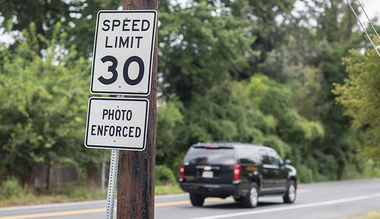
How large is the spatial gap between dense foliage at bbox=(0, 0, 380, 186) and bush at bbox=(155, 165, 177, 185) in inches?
3.3

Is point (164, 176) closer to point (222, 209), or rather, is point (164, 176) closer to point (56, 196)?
point (56, 196)

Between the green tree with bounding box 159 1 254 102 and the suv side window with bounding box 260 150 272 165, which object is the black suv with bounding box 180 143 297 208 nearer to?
the suv side window with bounding box 260 150 272 165

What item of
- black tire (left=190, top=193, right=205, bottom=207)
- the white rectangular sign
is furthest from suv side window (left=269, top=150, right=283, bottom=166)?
the white rectangular sign

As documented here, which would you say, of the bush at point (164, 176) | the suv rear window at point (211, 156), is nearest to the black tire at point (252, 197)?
the suv rear window at point (211, 156)

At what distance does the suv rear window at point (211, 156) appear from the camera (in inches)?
780

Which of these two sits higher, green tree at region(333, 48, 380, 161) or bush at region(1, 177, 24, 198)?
green tree at region(333, 48, 380, 161)

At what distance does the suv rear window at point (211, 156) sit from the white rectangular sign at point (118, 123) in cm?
1334

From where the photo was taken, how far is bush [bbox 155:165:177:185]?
30312 mm

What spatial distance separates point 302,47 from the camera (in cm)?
4569

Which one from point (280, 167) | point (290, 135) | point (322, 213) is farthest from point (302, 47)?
point (322, 213)

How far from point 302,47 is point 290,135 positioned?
7217mm

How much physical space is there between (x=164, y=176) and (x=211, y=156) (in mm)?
10943

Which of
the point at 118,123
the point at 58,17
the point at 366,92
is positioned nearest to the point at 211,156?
the point at 366,92

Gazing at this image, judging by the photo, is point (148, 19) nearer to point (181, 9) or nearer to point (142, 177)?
point (142, 177)
